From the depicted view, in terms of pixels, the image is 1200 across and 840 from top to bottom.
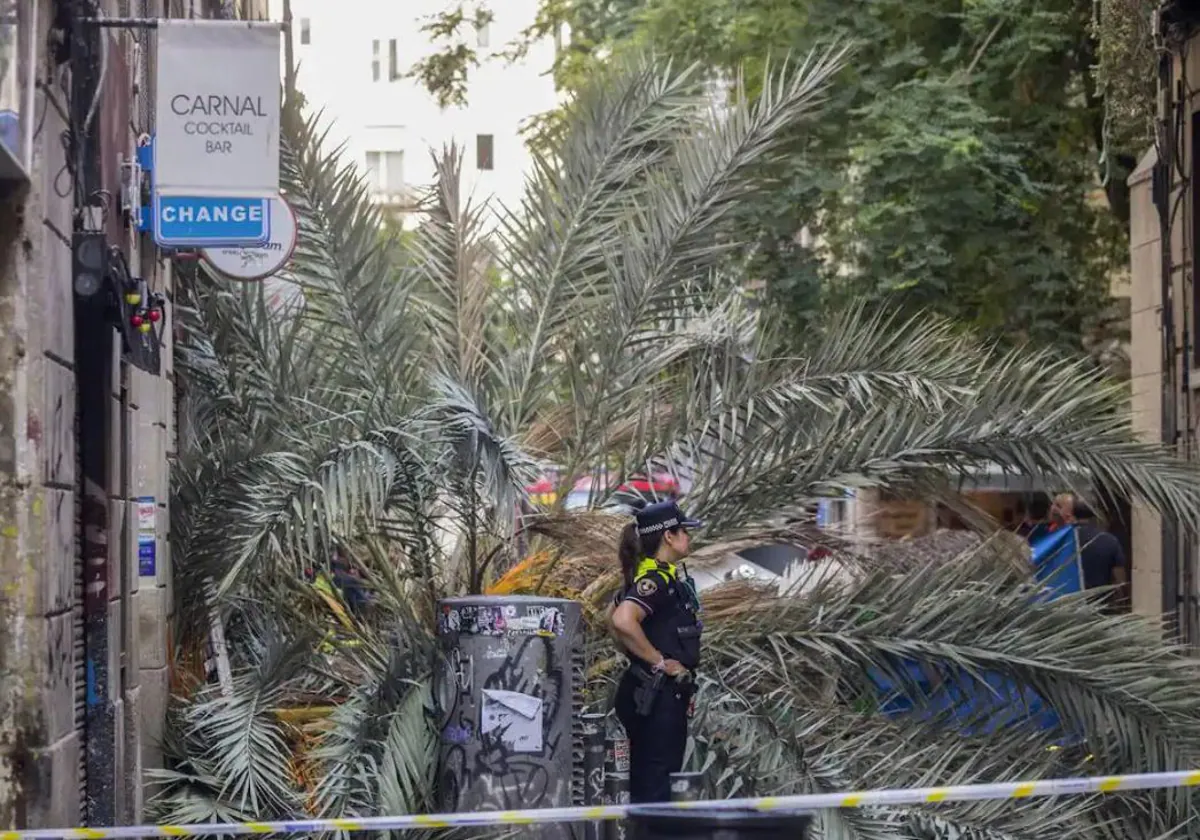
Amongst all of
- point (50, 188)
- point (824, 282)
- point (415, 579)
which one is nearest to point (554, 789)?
point (415, 579)

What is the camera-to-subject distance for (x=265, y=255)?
10.3 m

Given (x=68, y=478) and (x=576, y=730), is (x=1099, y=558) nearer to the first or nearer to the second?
(x=576, y=730)

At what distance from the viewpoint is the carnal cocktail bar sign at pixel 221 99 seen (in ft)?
26.6

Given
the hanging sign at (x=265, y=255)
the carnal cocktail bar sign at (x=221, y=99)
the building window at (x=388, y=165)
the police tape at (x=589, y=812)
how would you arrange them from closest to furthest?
the police tape at (x=589, y=812), the carnal cocktail bar sign at (x=221, y=99), the hanging sign at (x=265, y=255), the building window at (x=388, y=165)

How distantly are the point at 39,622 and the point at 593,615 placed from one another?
132 inches

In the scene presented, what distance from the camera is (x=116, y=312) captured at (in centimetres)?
834

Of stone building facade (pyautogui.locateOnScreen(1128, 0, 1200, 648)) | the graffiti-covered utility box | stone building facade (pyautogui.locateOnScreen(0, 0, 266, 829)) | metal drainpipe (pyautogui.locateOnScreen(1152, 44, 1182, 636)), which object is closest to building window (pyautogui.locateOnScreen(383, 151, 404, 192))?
stone building facade (pyautogui.locateOnScreen(1128, 0, 1200, 648))

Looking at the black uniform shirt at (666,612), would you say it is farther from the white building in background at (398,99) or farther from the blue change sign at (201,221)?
the white building in background at (398,99)

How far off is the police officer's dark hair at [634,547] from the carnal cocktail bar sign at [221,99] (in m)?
2.11

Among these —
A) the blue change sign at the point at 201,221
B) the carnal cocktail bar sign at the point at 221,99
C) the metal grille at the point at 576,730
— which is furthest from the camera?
the metal grille at the point at 576,730

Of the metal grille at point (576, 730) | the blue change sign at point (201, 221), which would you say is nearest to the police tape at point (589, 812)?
the metal grille at point (576, 730)

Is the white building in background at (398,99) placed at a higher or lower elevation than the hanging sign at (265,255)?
higher

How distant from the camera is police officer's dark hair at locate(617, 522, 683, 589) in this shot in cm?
844

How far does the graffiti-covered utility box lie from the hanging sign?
2454 millimetres
